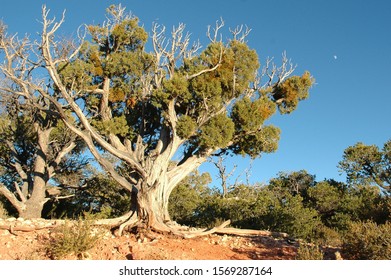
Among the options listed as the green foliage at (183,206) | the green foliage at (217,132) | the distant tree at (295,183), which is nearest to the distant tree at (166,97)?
the green foliage at (217,132)

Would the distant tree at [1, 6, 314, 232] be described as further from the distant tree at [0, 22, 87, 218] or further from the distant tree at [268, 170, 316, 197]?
the distant tree at [268, 170, 316, 197]

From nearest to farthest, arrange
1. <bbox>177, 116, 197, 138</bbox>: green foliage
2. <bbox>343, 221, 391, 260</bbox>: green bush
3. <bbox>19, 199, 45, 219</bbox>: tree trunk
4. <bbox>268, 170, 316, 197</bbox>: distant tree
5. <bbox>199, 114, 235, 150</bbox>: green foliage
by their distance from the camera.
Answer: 1. <bbox>343, 221, 391, 260</bbox>: green bush
2. <bbox>177, 116, 197, 138</bbox>: green foliage
3. <bbox>199, 114, 235, 150</bbox>: green foliage
4. <bbox>19, 199, 45, 219</bbox>: tree trunk
5. <bbox>268, 170, 316, 197</bbox>: distant tree

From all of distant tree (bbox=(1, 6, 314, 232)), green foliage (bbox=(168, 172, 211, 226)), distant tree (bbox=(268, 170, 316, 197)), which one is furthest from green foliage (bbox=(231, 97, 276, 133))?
distant tree (bbox=(268, 170, 316, 197))

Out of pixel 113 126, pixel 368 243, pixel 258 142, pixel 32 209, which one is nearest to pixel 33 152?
pixel 32 209

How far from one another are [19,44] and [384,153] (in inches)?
940

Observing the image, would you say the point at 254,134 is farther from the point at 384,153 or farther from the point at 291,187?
the point at 384,153

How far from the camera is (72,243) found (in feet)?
27.3

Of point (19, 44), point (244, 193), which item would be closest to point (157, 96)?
point (19, 44)

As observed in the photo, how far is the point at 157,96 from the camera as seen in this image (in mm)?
13789

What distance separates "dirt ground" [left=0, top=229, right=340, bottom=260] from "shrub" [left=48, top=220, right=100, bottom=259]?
12cm

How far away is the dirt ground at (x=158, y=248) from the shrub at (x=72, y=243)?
120mm

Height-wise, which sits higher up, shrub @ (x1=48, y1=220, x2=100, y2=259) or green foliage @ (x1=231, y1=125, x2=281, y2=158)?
green foliage @ (x1=231, y1=125, x2=281, y2=158)

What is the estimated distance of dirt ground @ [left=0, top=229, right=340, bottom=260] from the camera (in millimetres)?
8656

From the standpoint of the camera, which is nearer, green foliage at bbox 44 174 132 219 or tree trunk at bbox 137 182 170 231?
tree trunk at bbox 137 182 170 231
